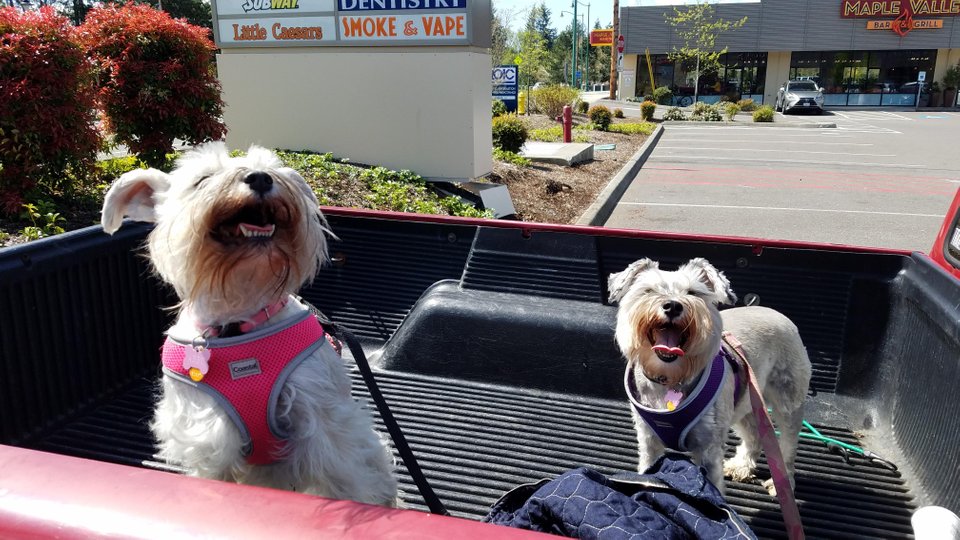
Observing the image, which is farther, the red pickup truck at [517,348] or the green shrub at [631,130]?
the green shrub at [631,130]

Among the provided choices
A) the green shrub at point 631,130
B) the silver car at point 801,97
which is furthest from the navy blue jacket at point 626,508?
the silver car at point 801,97

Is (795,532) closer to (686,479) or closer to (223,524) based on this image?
(686,479)

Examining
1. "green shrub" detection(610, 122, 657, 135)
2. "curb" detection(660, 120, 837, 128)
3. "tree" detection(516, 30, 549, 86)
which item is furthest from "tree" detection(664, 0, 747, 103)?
"green shrub" detection(610, 122, 657, 135)

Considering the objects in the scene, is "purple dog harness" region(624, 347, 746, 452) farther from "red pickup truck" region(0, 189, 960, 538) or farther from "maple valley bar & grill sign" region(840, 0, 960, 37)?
"maple valley bar & grill sign" region(840, 0, 960, 37)

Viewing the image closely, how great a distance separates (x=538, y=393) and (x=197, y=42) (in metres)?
7.38

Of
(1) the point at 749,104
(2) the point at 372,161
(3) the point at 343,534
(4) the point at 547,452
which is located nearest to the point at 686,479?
(3) the point at 343,534

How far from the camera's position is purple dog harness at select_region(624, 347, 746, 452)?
2.97m

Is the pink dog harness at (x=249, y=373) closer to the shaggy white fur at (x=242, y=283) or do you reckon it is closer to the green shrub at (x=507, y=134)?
the shaggy white fur at (x=242, y=283)

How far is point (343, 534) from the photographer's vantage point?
1053mm

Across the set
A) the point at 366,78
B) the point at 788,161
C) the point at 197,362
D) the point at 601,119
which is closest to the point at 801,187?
the point at 788,161

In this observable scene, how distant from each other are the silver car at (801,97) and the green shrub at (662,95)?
29.4ft

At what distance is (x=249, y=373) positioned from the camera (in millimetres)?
2338

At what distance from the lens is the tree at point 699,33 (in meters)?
51.4

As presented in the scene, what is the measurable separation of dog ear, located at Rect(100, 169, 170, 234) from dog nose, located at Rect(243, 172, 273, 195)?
496 millimetres
